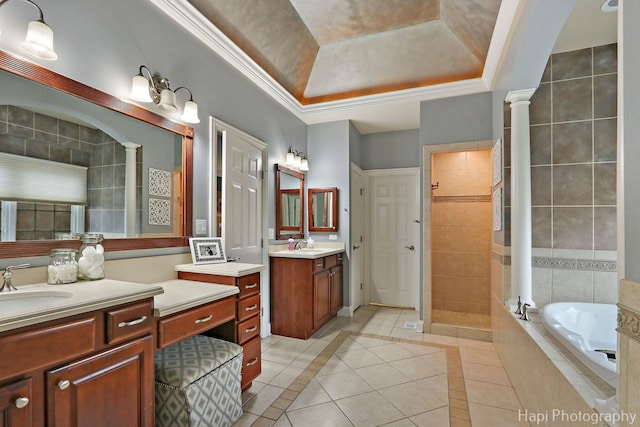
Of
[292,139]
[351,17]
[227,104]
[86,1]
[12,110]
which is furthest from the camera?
[292,139]

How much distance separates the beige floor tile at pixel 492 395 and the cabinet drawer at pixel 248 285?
171 centimetres

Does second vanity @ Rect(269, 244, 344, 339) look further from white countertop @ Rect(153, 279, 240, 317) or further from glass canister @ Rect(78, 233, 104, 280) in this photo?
glass canister @ Rect(78, 233, 104, 280)

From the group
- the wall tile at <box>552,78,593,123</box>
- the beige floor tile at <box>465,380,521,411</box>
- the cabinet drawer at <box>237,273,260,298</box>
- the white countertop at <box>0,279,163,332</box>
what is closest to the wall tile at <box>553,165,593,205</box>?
the wall tile at <box>552,78,593,123</box>

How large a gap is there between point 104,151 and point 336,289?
289cm

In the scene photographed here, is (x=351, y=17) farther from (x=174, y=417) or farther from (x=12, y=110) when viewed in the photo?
(x=174, y=417)

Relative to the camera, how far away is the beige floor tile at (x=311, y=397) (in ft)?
6.67

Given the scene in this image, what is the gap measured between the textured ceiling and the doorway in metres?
1.21

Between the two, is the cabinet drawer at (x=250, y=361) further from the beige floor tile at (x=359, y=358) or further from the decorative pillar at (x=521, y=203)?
the decorative pillar at (x=521, y=203)

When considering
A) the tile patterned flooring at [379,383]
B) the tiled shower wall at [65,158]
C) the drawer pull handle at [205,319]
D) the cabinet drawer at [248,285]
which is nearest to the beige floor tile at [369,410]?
the tile patterned flooring at [379,383]

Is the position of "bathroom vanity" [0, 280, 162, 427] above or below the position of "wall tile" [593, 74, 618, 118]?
below

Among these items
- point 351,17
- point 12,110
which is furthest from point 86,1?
point 351,17

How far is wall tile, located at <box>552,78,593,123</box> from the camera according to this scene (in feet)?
8.79

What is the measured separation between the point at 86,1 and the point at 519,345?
349 centimetres

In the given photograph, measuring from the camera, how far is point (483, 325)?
3518 mm
